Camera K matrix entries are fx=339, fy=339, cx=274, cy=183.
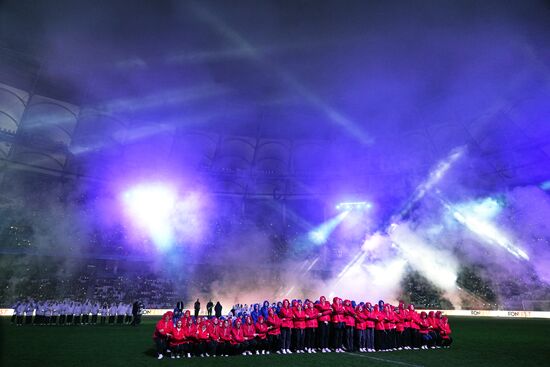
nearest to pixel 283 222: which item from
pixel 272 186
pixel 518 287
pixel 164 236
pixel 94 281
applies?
pixel 272 186

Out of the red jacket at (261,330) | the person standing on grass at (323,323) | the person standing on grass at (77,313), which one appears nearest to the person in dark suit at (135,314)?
the person standing on grass at (77,313)

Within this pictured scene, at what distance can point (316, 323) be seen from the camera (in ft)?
36.6

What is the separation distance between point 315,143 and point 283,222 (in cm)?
1209

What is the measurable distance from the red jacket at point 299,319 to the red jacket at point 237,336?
1768 mm

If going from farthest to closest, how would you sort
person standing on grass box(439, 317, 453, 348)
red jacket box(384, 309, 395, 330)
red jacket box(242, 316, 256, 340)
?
person standing on grass box(439, 317, 453, 348), red jacket box(384, 309, 395, 330), red jacket box(242, 316, 256, 340)

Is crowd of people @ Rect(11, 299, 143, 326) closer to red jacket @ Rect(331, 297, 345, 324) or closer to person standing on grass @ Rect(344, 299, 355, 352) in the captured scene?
red jacket @ Rect(331, 297, 345, 324)

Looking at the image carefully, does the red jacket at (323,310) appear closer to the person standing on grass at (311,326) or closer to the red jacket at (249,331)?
the person standing on grass at (311,326)

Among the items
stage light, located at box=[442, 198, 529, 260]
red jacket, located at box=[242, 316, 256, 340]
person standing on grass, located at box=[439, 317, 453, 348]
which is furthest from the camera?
stage light, located at box=[442, 198, 529, 260]

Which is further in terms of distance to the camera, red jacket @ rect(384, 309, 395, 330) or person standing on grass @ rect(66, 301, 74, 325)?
person standing on grass @ rect(66, 301, 74, 325)

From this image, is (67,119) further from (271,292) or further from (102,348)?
(102,348)

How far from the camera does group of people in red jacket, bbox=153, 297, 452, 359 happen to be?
10305 mm

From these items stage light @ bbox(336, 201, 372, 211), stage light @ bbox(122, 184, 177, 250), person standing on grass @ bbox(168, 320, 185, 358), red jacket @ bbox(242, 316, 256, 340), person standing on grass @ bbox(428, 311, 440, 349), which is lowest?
person standing on grass @ bbox(168, 320, 185, 358)

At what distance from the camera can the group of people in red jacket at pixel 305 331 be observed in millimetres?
10305

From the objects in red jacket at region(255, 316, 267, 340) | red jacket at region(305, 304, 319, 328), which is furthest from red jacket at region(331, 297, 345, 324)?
red jacket at region(255, 316, 267, 340)
